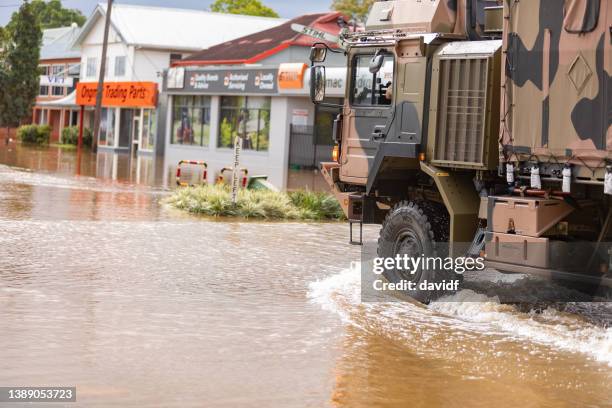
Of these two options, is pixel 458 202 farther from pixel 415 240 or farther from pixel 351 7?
pixel 351 7

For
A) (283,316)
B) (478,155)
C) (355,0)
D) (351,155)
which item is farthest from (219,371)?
(355,0)

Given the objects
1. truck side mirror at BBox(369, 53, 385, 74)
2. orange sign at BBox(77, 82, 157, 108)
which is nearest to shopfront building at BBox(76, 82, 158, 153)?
orange sign at BBox(77, 82, 157, 108)

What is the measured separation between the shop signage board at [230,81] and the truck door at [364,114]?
3285cm

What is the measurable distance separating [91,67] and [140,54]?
8.29 meters

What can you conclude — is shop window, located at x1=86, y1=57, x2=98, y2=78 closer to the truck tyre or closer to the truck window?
the truck window

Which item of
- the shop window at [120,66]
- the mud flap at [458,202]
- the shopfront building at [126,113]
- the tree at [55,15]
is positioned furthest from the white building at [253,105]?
the tree at [55,15]

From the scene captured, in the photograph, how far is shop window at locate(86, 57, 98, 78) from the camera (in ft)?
208

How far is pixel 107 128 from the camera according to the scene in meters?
61.2

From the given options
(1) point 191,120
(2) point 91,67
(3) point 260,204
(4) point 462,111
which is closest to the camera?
(4) point 462,111

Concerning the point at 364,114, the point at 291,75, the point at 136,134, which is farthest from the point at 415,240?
the point at 136,134

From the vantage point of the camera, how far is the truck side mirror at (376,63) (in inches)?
432

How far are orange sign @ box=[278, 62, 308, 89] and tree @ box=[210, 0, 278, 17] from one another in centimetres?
4671

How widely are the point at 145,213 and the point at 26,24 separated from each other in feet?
164

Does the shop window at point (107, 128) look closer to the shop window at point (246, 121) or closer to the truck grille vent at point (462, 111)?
the shop window at point (246, 121)
